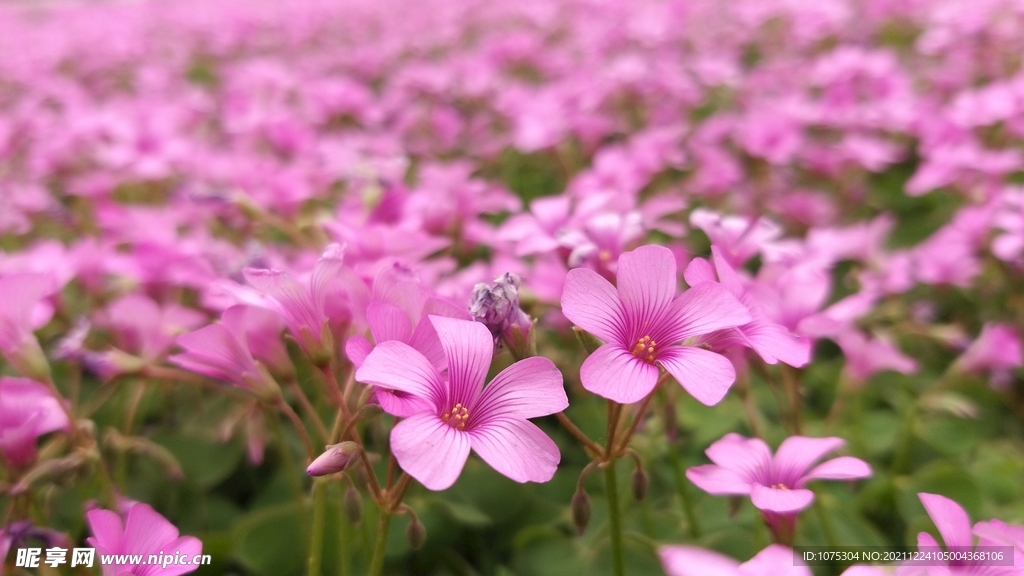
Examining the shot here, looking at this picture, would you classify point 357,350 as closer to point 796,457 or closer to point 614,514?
point 614,514

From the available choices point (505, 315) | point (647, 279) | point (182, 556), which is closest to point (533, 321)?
point (505, 315)

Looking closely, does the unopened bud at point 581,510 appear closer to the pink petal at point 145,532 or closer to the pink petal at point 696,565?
the pink petal at point 696,565

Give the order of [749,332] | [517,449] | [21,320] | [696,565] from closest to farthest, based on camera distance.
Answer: [696,565]
[517,449]
[749,332]
[21,320]

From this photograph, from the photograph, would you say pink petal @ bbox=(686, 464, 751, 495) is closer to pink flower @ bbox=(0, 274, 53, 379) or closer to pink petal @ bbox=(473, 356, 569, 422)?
pink petal @ bbox=(473, 356, 569, 422)

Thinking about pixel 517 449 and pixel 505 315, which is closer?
pixel 517 449

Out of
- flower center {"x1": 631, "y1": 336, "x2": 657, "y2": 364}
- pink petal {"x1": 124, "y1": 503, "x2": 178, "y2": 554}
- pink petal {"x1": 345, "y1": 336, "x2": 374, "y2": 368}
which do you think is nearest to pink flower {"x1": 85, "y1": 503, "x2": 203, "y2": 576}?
pink petal {"x1": 124, "y1": 503, "x2": 178, "y2": 554}

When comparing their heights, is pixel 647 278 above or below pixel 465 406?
above

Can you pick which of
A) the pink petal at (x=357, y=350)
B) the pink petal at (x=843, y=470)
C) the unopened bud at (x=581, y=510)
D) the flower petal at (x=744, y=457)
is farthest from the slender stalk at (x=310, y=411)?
the pink petal at (x=843, y=470)
